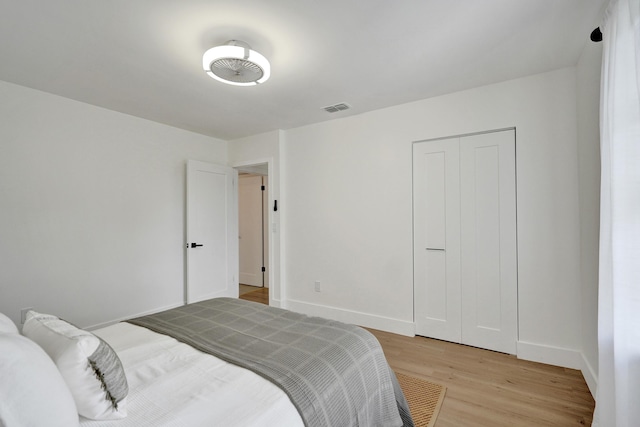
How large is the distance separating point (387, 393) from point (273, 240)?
286cm

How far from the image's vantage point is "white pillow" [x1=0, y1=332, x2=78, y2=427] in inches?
29.8

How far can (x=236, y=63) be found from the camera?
2107 mm

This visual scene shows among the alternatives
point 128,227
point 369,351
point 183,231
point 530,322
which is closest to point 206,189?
point 183,231

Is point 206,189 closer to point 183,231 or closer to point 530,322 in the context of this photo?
point 183,231

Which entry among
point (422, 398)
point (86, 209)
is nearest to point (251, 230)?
point (86, 209)

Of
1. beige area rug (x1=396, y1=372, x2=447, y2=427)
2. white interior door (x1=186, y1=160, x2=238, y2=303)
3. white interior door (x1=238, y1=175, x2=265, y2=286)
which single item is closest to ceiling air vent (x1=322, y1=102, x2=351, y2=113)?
white interior door (x1=186, y1=160, x2=238, y2=303)

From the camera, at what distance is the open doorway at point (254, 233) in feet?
18.5

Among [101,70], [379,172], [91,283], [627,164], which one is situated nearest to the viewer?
[627,164]

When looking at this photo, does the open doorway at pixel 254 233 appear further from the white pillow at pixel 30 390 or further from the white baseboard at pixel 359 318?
the white pillow at pixel 30 390

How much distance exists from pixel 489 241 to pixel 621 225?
1435 millimetres

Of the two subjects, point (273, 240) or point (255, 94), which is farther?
point (273, 240)

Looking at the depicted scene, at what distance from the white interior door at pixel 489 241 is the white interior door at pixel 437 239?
79 millimetres

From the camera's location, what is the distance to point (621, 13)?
1.44 metres

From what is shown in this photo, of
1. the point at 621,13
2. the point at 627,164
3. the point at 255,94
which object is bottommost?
the point at 627,164
